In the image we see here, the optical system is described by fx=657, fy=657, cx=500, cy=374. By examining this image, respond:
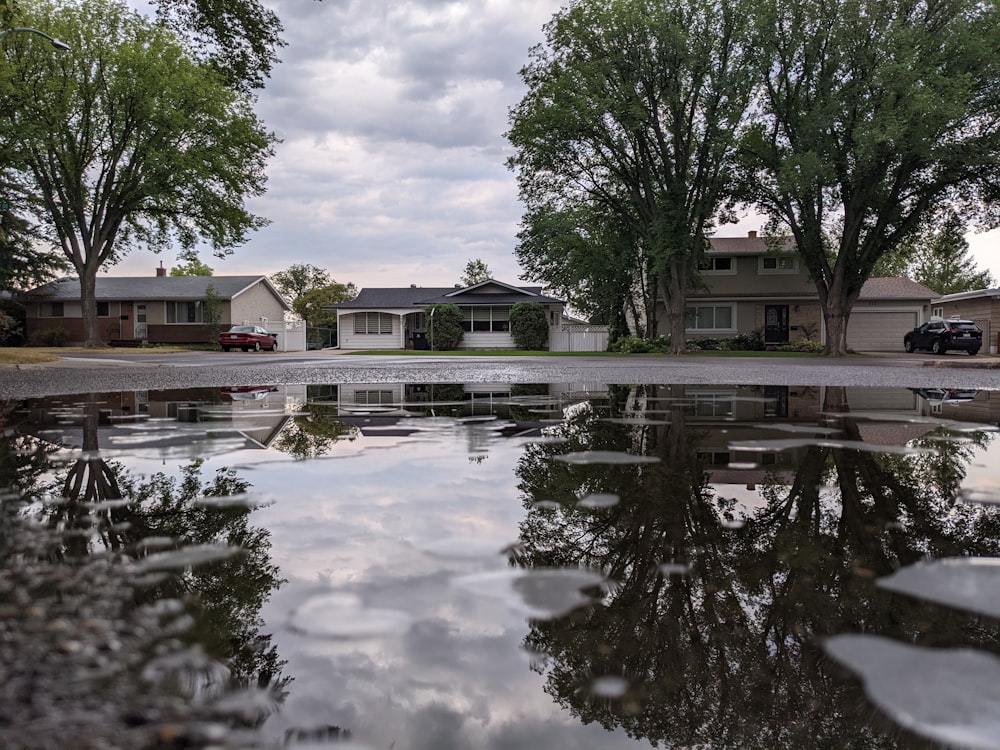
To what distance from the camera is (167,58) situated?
2872 cm

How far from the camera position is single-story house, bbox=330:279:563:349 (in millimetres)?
36906

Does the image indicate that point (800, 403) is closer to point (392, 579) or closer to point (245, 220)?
point (392, 579)

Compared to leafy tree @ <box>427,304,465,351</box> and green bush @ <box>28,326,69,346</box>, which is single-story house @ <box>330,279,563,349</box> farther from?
green bush @ <box>28,326,69,346</box>

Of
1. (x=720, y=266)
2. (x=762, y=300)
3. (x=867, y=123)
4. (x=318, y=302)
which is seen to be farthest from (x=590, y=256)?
(x=318, y=302)

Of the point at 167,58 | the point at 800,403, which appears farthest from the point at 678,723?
the point at 167,58

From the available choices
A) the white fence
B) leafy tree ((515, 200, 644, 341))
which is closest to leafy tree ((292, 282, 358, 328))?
leafy tree ((515, 200, 644, 341))

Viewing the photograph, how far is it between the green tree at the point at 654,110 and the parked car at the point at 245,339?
17.3 meters

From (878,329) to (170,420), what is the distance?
1474 inches

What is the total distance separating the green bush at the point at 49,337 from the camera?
3784 centimetres

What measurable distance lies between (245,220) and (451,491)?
1205 inches

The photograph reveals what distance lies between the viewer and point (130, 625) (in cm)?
160

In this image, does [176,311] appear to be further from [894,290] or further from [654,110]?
[894,290]

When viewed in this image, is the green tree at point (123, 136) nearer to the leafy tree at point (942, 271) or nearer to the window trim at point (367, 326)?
the window trim at point (367, 326)

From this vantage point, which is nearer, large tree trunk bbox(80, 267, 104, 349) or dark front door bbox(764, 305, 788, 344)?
large tree trunk bbox(80, 267, 104, 349)
